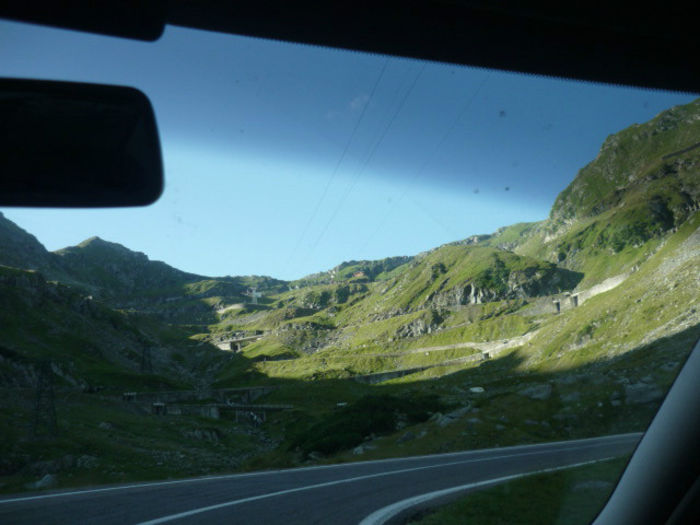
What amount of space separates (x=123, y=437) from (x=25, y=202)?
3461cm

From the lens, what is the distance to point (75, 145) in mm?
3133

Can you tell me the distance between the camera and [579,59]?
4.54 m

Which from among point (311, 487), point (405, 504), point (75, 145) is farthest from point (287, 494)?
point (75, 145)

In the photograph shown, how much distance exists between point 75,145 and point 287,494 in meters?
10.8

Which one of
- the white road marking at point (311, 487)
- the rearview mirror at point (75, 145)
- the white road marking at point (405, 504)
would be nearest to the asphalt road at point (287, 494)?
the white road marking at point (311, 487)

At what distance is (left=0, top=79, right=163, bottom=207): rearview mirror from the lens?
2910mm

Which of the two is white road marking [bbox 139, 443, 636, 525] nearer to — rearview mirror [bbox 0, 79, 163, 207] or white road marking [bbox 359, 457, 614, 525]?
white road marking [bbox 359, 457, 614, 525]

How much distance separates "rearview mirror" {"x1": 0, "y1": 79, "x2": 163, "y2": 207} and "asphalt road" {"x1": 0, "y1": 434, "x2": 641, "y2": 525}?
16.5 ft

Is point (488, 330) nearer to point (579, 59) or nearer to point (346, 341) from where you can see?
point (346, 341)

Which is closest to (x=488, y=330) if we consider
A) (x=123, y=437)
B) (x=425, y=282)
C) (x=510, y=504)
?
Answer: (x=425, y=282)

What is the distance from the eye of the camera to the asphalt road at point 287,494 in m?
8.99

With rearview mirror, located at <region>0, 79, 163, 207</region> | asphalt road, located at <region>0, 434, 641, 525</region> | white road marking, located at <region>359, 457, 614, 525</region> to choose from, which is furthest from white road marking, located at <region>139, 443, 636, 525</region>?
rearview mirror, located at <region>0, 79, 163, 207</region>

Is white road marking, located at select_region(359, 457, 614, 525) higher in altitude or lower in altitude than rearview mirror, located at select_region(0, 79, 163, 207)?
lower

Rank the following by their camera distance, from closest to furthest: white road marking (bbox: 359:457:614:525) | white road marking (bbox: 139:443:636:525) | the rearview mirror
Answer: the rearview mirror
white road marking (bbox: 359:457:614:525)
white road marking (bbox: 139:443:636:525)
